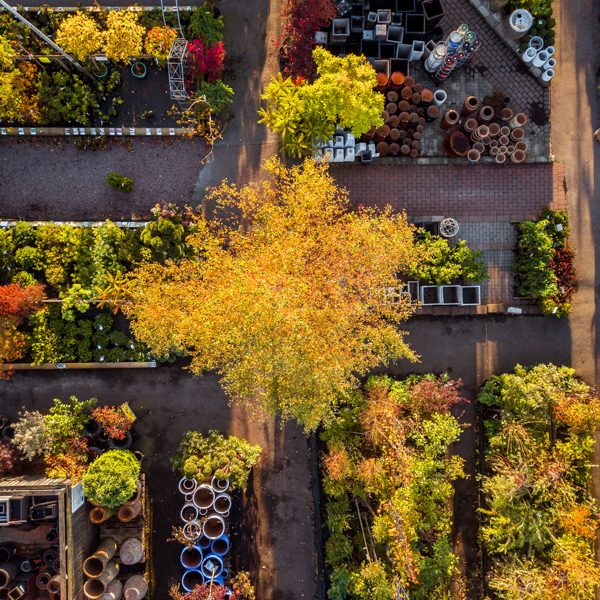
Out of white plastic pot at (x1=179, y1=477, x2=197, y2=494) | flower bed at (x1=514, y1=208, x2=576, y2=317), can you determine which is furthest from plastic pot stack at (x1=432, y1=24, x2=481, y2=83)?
white plastic pot at (x1=179, y1=477, x2=197, y2=494)

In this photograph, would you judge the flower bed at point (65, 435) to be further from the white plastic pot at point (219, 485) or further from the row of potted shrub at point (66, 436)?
the white plastic pot at point (219, 485)

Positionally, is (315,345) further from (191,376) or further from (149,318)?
(191,376)

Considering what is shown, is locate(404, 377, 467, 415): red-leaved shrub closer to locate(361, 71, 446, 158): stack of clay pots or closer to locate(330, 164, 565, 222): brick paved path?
locate(330, 164, 565, 222): brick paved path

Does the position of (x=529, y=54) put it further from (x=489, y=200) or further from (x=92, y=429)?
(x=92, y=429)

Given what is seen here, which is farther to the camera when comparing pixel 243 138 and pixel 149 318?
pixel 243 138

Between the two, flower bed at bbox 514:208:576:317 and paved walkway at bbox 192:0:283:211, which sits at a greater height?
paved walkway at bbox 192:0:283:211

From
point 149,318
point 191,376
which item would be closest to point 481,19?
point 149,318
